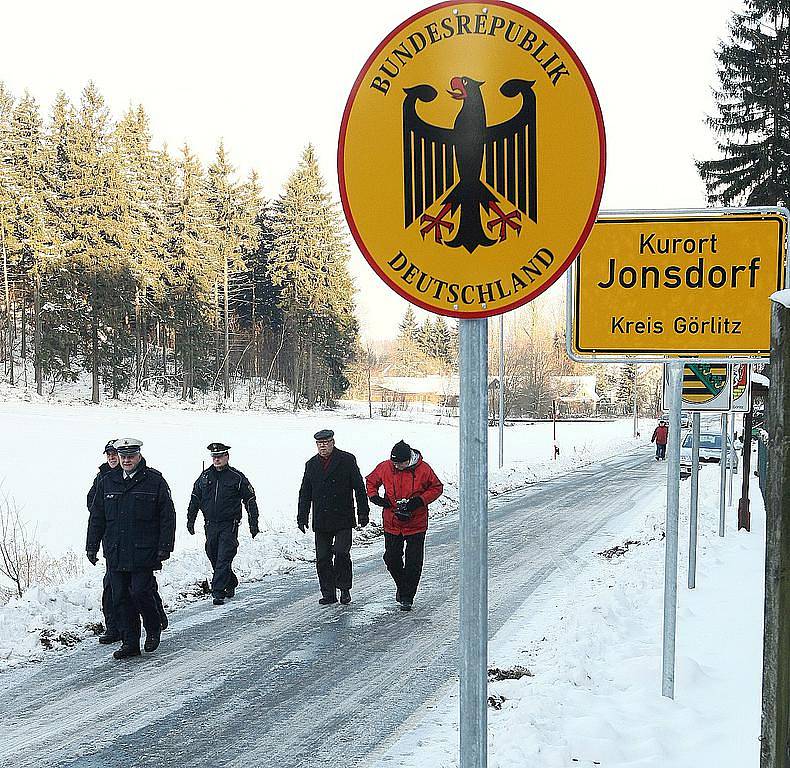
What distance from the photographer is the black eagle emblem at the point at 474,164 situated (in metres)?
2.14

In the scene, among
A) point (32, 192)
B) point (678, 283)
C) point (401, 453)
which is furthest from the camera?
point (32, 192)

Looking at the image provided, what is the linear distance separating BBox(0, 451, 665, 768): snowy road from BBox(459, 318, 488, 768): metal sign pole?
13.3 ft

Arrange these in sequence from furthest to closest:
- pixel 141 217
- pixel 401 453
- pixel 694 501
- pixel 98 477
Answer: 1. pixel 141 217
2. pixel 401 453
3. pixel 694 501
4. pixel 98 477

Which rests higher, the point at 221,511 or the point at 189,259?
the point at 189,259

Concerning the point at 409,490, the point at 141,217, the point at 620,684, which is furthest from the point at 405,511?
the point at 141,217

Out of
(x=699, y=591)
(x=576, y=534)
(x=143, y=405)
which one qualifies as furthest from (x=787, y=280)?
(x=143, y=405)

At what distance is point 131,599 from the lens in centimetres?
823

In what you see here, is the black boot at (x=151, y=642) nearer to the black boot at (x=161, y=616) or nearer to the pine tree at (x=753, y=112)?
the black boot at (x=161, y=616)

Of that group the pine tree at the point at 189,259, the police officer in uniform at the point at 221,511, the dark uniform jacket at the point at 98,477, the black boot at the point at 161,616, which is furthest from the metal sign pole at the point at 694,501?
the pine tree at the point at 189,259

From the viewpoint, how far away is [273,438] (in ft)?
139

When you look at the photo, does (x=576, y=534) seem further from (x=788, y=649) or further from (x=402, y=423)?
(x=402, y=423)

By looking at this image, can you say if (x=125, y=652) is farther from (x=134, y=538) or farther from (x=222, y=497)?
(x=222, y=497)

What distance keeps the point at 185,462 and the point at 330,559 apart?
72.7ft

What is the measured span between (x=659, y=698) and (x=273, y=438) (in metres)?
36.8
